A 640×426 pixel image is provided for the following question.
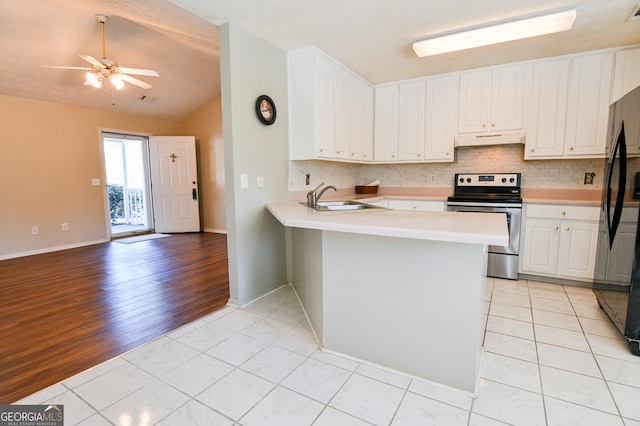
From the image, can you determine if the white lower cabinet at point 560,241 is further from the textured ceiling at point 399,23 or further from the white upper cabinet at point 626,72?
the textured ceiling at point 399,23

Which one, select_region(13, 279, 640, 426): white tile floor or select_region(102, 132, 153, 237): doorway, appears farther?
select_region(102, 132, 153, 237): doorway

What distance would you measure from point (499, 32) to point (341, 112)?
1591mm

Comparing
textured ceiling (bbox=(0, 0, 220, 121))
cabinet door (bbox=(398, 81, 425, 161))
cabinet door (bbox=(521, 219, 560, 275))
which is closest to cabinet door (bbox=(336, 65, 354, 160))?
cabinet door (bbox=(398, 81, 425, 161))

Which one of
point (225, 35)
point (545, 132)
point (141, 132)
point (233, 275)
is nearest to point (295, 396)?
point (233, 275)

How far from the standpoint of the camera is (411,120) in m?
4.08

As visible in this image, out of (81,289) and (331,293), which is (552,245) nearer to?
(331,293)

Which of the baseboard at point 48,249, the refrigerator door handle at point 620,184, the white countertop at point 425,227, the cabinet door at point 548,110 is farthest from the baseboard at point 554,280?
the baseboard at point 48,249

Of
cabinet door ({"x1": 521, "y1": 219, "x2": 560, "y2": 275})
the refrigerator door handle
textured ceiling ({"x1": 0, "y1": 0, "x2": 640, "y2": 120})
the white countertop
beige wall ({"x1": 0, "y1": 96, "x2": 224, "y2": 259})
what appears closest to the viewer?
the white countertop

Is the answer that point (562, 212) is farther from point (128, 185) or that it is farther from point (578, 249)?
point (128, 185)

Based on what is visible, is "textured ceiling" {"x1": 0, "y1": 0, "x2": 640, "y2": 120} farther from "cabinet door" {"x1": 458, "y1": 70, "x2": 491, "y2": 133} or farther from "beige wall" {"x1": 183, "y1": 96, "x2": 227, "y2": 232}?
"beige wall" {"x1": 183, "y1": 96, "x2": 227, "y2": 232}

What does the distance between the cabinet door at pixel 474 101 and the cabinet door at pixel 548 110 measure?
443 mm

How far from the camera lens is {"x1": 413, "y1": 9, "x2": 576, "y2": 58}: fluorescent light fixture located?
92.8 inches

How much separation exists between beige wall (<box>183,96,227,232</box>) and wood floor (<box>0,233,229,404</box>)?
1703 mm

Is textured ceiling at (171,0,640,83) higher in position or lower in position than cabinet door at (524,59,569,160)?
higher
